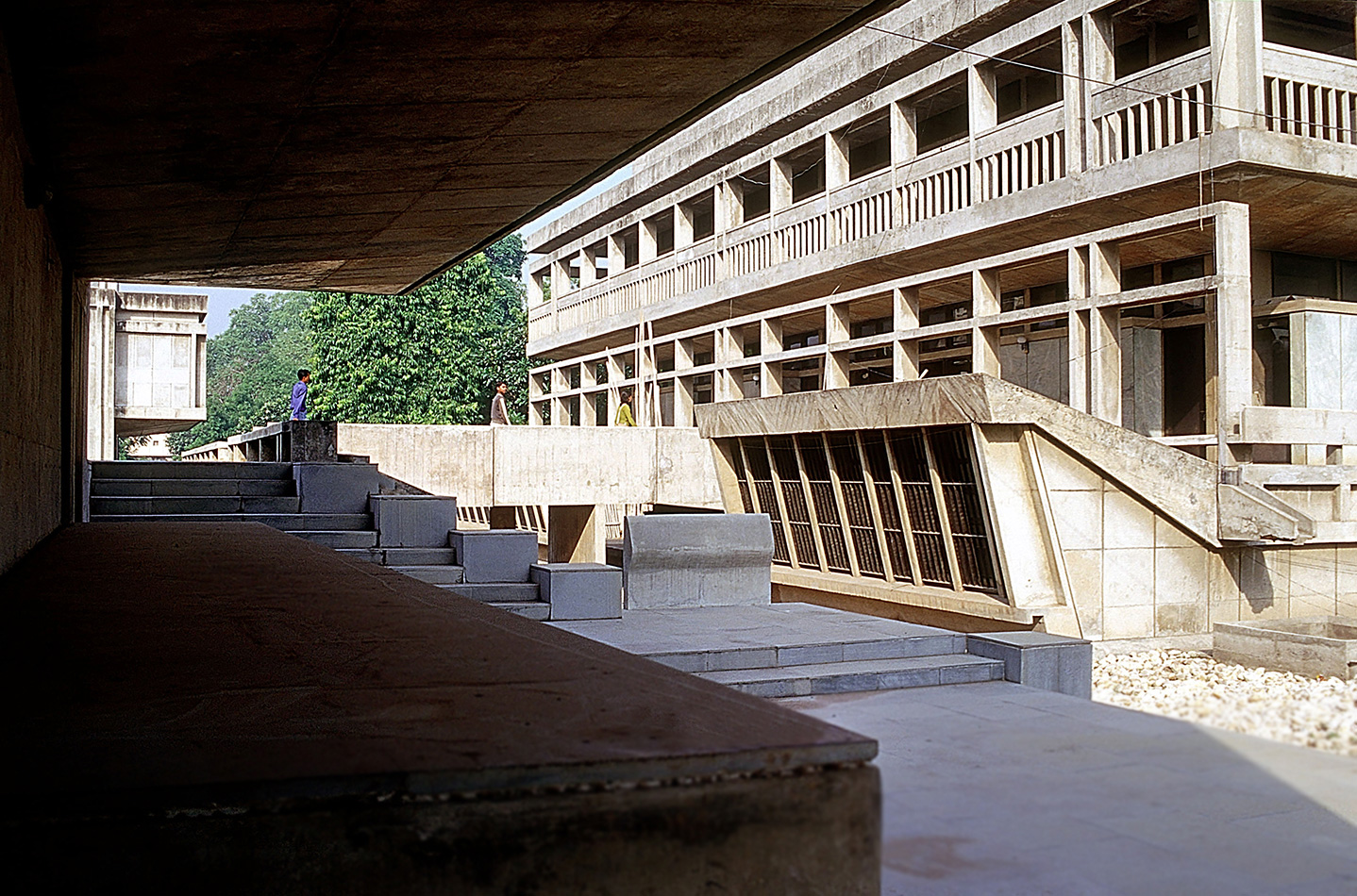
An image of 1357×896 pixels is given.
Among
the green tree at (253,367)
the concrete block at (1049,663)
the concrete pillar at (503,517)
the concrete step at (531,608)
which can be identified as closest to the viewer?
the concrete block at (1049,663)

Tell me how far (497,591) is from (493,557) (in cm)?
45

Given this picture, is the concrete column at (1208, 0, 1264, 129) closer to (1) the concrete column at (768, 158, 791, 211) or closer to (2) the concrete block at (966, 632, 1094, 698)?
(2) the concrete block at (966, 632, 1094, 698)

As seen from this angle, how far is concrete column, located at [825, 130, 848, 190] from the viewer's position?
17.7m

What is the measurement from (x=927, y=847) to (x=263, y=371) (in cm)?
7774

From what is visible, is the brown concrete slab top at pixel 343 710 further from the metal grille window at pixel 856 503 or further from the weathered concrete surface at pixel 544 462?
the weathered concrete surface at pixel 544 462

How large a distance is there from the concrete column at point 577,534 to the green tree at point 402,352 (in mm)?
12516

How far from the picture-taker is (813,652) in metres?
8.70

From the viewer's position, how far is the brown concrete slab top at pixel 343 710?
1.88 metres

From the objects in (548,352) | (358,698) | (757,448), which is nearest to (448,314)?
(548,352)

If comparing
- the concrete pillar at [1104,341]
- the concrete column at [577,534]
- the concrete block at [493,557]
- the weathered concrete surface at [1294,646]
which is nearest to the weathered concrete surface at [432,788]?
the concrete block at [493,557]

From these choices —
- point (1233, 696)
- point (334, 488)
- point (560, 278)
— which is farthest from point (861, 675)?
point (560, 278)

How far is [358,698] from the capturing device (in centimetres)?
254

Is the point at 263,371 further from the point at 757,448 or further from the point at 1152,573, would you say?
the point at 1152,573

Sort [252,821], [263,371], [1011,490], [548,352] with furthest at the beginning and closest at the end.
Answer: [263,371], [548,352], [1011,490], [252,821]
